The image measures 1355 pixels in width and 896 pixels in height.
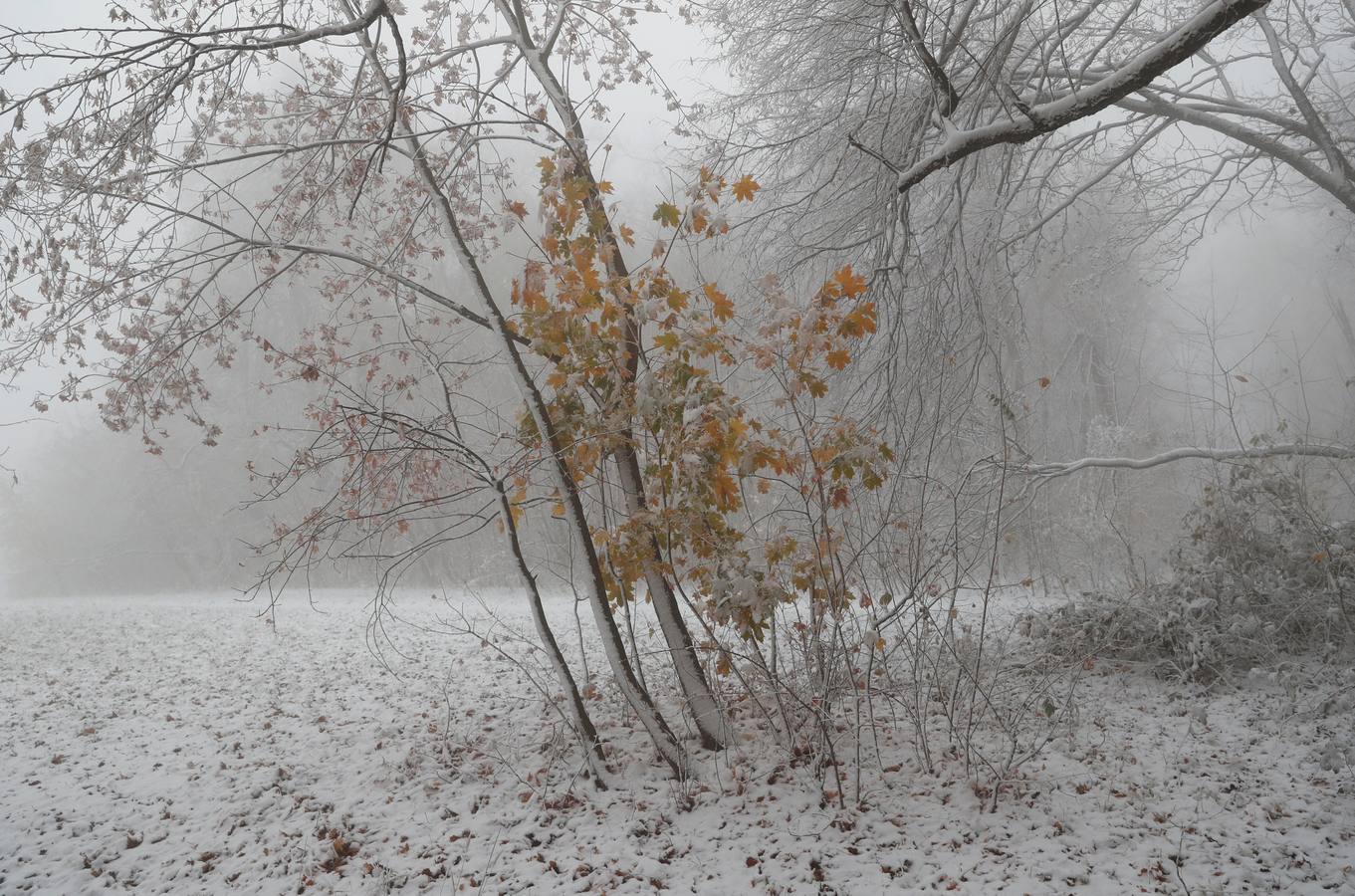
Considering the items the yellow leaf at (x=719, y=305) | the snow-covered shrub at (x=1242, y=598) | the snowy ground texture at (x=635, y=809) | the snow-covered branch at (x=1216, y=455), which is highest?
the yellow leaf at (x=719, y=305)

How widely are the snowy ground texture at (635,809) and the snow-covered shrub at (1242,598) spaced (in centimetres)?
34

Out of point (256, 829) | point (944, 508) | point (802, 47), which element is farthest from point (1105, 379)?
point (256, 829)

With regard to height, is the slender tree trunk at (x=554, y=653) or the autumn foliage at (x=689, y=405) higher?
the autumn foliage at (x=689, y=405)

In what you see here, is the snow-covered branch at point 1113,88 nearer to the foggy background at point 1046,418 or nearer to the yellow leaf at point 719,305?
the yellow leaf at point 719,305

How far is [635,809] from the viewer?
393cm

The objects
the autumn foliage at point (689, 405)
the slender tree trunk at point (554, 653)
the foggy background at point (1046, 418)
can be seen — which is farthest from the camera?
the foggy background at point (1046, 418)

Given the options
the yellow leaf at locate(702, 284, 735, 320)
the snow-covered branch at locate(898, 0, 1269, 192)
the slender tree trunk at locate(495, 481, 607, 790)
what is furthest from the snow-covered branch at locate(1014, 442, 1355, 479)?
the slender tree trunk at locate(495, 481, 607, 790)

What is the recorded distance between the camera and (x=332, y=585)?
22047 mm

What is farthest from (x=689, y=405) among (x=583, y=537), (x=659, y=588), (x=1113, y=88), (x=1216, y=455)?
(x=1216, y=455)

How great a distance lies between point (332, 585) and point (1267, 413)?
33.2m

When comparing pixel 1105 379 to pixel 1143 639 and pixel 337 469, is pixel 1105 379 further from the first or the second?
pixel 337 469

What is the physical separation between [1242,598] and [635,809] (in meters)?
4.95

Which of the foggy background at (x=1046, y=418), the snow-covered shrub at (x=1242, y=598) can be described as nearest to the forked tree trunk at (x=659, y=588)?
the foggy background at (x=1046, y=418)

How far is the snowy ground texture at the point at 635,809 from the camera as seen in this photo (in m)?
3.27
